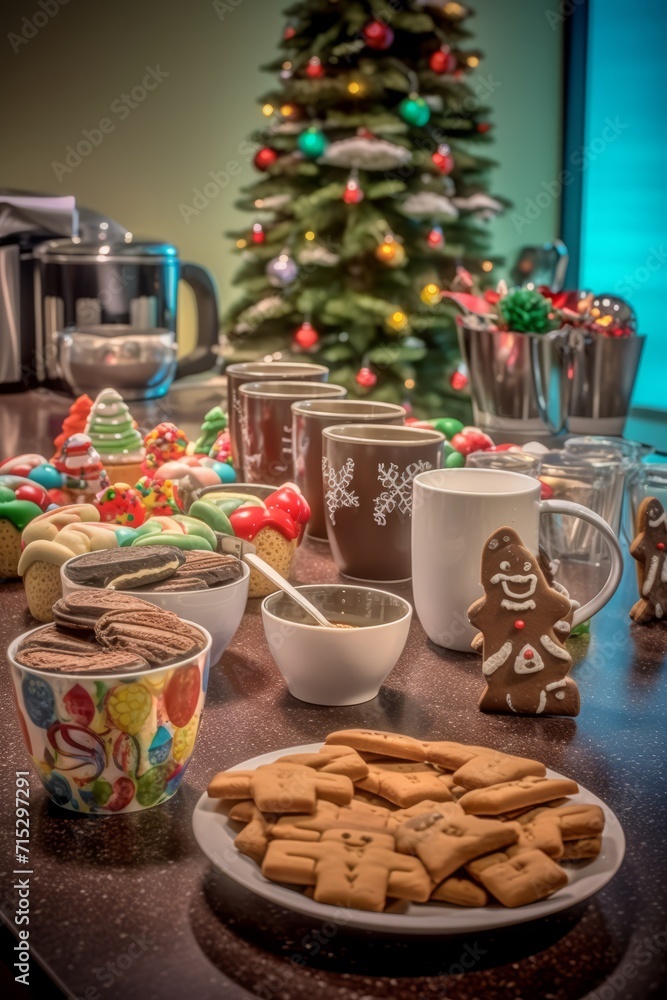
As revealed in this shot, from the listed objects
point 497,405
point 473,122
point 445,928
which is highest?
point 473,122

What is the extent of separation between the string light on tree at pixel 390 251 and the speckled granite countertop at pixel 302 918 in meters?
2.74

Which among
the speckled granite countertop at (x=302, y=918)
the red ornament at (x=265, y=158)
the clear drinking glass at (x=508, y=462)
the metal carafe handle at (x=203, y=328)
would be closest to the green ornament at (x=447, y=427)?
the clear drinking glass at (x=508, y=462)

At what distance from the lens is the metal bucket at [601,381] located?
1.80 m

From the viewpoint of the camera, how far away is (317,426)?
3.98 ft

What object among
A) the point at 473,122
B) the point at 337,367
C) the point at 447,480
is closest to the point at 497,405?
the point at 447,480

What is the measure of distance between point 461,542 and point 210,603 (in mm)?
216

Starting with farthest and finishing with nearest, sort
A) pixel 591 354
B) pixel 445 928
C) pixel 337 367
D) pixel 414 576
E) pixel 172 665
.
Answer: pixel 337 367 < pixel 591 354 < pixel 414 576 < pixel 172 665 < pixel 445 928

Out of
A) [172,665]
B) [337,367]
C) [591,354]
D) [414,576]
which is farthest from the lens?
[337,367]

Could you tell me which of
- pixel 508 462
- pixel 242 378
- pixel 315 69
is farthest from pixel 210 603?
pixel 315 69

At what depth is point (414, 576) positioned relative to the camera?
958 millimetres

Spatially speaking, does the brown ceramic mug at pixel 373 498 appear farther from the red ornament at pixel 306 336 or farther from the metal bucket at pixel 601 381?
the red ornament at pixel 306 336

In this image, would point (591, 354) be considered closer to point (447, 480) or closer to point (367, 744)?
point (447, 480)

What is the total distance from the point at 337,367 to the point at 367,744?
10.4ft

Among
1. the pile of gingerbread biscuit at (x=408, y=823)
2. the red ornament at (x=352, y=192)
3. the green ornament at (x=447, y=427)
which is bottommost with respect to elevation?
the pile of gingerbread biscuit at (x=408, y=823)
